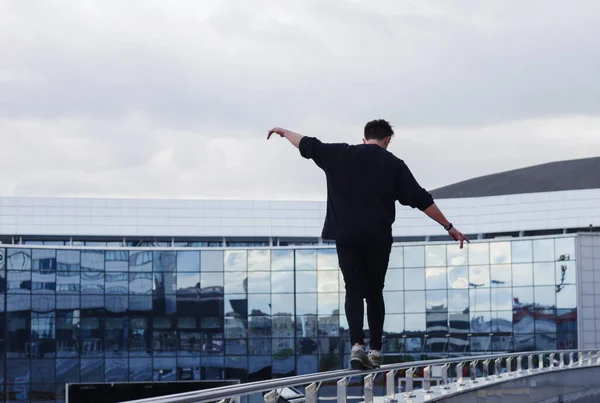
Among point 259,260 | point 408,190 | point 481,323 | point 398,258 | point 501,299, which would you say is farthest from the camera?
point 259,260

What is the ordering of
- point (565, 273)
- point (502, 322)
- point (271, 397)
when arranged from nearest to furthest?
point (271, 397) → point (565, 273) → point (502, 322)

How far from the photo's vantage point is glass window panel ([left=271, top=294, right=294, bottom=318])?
183 ft

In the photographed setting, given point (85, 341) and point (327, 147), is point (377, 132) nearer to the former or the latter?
point (327, 147)

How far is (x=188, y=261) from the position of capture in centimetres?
5650

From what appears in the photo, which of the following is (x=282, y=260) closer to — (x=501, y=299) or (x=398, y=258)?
(x=398, y=258)

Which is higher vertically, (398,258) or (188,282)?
(398,258)

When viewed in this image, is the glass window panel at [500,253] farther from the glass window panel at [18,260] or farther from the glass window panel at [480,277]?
the glass window panel at [18,260]

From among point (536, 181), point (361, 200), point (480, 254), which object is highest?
point (536, 181)

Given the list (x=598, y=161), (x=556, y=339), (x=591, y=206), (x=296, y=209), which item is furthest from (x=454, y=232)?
(x=598, y=161)

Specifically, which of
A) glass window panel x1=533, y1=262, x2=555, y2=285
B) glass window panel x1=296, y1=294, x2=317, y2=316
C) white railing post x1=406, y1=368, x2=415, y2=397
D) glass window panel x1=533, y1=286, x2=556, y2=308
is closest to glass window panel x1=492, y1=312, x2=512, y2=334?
glass window panel x1=533, y1=286, x2=556, y2=308

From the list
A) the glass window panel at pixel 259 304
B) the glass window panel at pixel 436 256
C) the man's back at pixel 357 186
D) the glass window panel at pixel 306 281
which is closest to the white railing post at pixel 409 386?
the man's back at pixel 357 186

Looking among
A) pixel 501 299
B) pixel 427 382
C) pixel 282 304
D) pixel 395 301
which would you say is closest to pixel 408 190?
pixel 427 382

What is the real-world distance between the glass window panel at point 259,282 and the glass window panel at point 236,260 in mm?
531

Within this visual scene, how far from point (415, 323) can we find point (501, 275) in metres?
4.25
